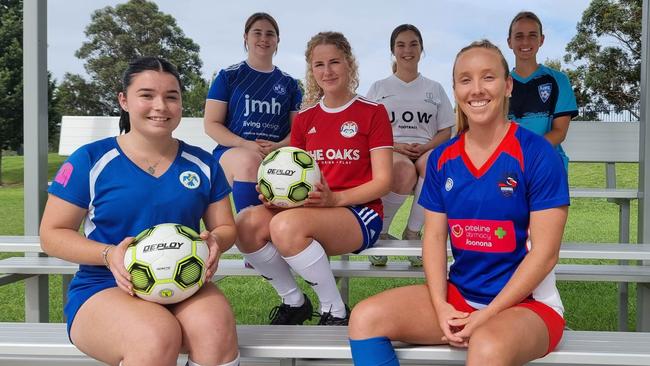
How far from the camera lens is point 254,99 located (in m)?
3.80

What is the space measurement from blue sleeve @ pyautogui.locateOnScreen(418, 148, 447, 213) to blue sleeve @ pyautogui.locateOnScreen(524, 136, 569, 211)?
299mm

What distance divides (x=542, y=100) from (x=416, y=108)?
0.75m

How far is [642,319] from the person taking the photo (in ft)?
12.9

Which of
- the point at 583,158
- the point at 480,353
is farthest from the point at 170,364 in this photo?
the point at 583,158

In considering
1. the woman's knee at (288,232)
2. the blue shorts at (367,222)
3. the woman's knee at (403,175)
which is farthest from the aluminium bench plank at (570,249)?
the woman's knee at (403,175)

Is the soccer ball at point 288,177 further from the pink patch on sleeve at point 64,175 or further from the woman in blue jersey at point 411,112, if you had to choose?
the woman in blue jersey at point 411,112

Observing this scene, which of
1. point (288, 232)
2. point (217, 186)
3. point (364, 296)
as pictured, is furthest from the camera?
point (364, 296)

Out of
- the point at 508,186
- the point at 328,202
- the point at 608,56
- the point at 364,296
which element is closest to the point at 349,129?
the point at 328,202

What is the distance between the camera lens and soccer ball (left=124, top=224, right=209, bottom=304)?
2.00 m

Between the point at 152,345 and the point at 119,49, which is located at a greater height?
the point at 119,49

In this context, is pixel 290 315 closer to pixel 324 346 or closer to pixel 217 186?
pixel 324 346

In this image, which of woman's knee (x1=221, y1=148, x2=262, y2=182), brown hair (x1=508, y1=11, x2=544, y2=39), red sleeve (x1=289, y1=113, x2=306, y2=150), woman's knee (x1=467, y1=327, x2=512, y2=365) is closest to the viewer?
woman's knee (x1=467, y1=327, x2=512, y2=365)

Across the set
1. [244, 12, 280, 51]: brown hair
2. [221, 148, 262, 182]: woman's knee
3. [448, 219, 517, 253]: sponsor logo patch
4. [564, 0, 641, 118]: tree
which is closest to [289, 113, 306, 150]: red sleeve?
[221, 148, 262, 182]: woman's knee

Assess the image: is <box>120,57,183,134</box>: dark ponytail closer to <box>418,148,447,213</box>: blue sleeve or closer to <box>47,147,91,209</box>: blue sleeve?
<box>47,147,91,209</box>: blue sleeve
